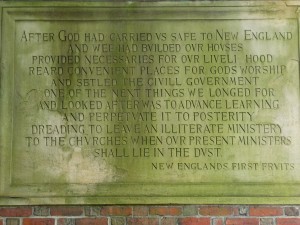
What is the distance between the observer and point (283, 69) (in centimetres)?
427

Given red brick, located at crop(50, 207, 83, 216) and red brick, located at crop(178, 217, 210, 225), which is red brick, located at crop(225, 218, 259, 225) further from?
A: red brick, located at crop(50, 207, 83, 216)

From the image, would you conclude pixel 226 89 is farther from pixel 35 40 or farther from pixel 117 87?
pixel 35 40

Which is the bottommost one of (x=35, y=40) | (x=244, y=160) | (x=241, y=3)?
(x=244, y=160)

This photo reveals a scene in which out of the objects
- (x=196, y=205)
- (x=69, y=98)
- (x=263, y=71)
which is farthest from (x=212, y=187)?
(x=69, y=98)

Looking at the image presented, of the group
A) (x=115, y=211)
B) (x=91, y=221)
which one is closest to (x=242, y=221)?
(x=115, y=211)

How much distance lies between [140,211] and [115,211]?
190 millimetres

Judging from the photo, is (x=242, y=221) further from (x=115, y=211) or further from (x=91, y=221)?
(x=91, y=221)

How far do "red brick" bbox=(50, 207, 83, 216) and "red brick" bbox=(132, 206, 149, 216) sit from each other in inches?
16.2

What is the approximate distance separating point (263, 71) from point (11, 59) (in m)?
1.99

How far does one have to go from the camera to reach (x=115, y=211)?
13.5ft

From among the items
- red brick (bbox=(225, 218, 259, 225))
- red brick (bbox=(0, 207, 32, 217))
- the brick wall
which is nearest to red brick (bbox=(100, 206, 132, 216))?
the brick wall

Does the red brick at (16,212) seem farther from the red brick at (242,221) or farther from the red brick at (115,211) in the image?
the red brick at (242,221)

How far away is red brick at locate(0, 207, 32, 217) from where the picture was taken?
4109mm

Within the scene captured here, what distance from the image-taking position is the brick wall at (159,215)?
161 inches
